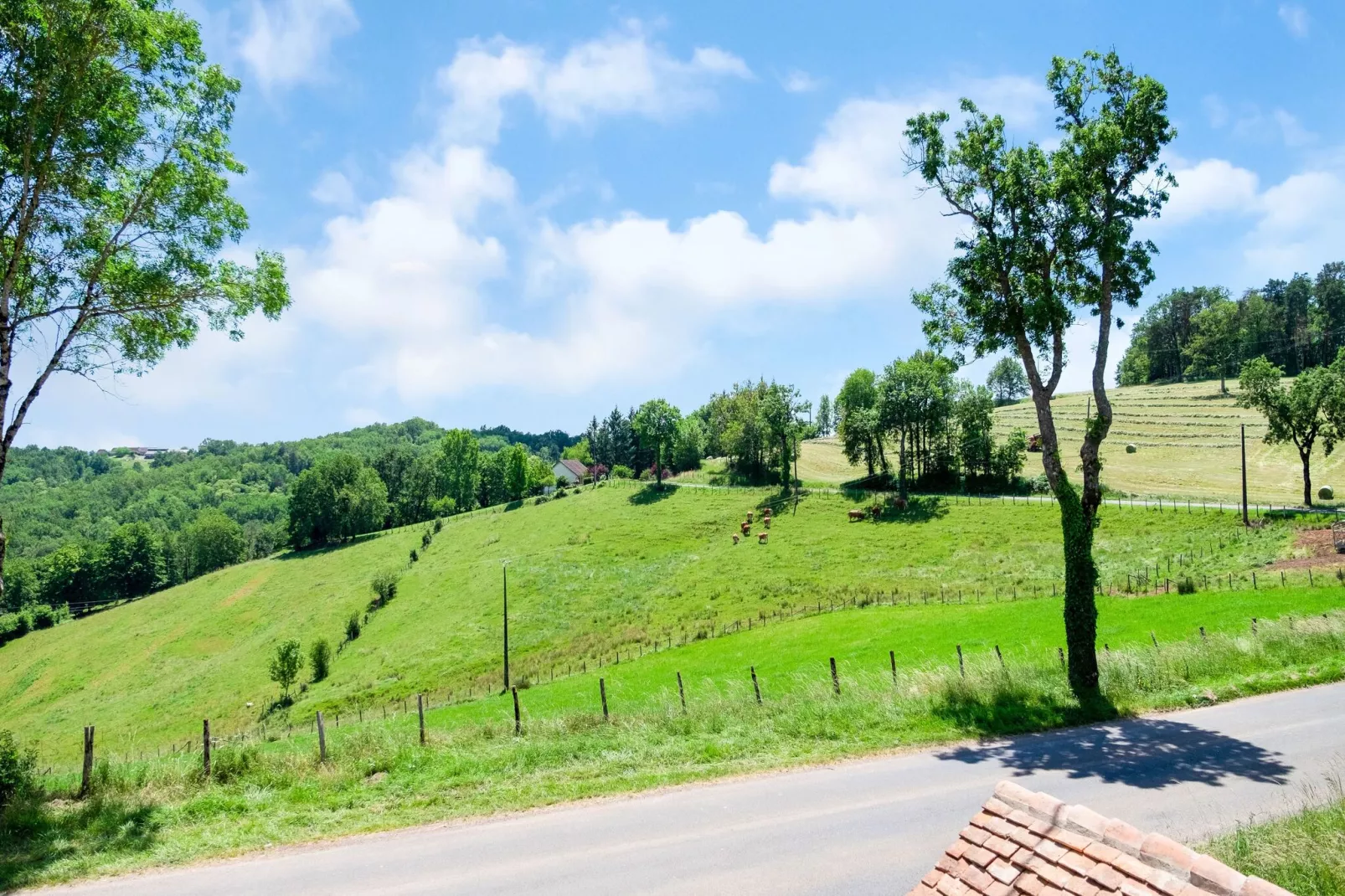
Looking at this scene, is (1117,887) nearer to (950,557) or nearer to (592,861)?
(592,861)

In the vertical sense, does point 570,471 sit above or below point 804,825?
above

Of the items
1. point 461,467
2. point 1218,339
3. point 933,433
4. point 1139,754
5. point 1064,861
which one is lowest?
point 1139,754

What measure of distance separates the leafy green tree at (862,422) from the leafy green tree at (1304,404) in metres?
33.4

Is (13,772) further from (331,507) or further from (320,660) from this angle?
(331,507)

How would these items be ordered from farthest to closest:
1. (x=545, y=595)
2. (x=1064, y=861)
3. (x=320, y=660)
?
(x=545, y=595) < (x=320, y=660) < (x=1064, y=861)

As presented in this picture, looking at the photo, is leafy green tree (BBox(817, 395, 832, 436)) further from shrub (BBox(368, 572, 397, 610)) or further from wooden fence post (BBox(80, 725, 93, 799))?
wooden fence post (BBox(80, 725, 93, 799))

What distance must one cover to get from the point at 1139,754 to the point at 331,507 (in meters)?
107

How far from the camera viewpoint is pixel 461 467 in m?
125

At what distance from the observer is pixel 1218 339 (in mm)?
123562

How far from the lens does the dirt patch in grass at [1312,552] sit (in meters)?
36.8

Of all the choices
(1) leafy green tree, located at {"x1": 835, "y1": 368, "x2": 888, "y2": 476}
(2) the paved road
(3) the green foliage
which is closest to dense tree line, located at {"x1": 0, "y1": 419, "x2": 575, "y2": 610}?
(3) the green foliage

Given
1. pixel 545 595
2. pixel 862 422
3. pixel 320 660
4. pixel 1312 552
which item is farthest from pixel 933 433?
pixel 320 660

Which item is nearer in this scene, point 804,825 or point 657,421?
point 804,825

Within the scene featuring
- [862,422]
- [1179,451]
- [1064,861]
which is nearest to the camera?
[1064,861]
